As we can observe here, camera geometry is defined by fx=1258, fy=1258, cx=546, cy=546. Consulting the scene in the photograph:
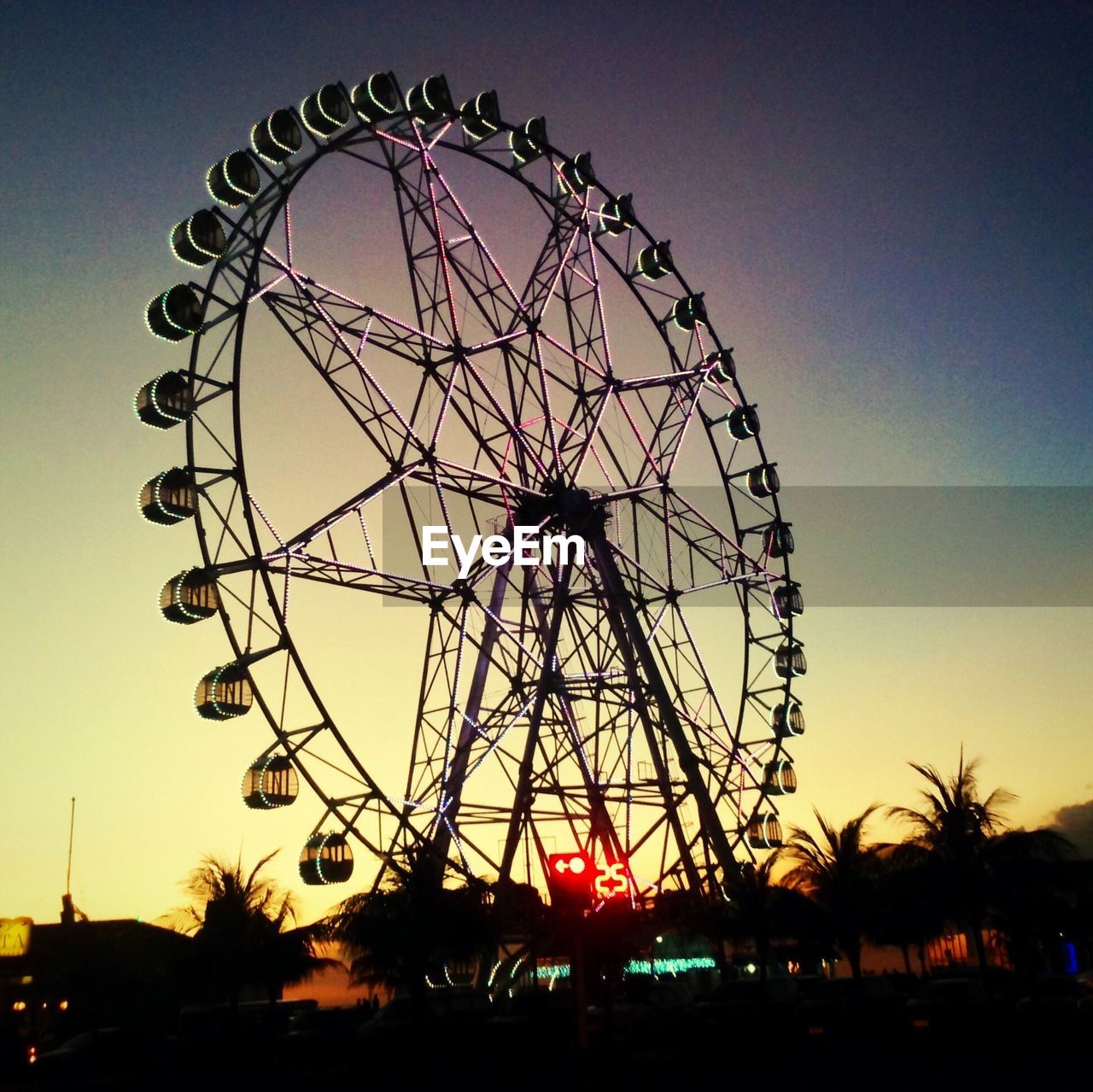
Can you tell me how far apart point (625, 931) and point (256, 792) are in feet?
35.9

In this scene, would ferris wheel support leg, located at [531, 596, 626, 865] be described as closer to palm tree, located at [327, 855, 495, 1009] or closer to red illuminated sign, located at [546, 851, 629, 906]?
palm tree, located at [327, 855, 495, 1009]

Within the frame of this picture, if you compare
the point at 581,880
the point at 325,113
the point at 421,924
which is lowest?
the point at 581,880

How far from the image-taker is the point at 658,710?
2848cm

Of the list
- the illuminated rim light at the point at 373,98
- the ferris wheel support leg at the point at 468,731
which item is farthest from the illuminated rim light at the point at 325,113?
the ferris wheel support leg at the point at 468,731

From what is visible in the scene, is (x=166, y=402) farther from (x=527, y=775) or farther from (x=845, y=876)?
(x=845, y=876)

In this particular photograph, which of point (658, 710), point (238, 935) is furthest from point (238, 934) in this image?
point (658, 710)

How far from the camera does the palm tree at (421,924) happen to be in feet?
80.0

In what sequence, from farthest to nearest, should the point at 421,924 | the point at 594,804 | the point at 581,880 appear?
the point at 594,804
the point at 421,924
the point at 581,880

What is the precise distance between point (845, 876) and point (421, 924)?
15651mm

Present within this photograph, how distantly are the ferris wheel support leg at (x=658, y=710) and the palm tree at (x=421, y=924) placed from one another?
15.4 feet

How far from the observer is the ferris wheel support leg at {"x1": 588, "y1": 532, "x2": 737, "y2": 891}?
28.1m

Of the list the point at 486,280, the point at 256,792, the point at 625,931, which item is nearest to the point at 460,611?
the point at 256,792

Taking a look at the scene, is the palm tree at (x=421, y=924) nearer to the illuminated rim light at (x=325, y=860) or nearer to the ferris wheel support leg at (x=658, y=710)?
the illuminated rim light at (x=325, y=860)

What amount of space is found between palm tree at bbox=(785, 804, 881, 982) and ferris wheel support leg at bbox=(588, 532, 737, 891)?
8115mm
